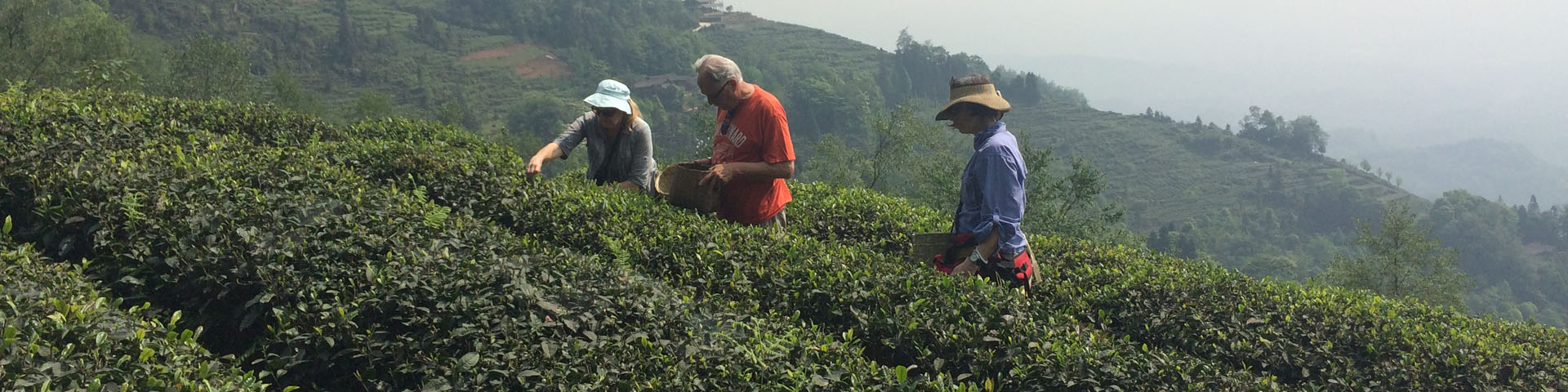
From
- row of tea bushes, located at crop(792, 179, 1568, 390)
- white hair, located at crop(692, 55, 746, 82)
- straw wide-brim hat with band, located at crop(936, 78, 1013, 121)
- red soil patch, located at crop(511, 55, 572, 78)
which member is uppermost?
straw wide-brim hat with band, located at crop(936, 78, 1013, 121)

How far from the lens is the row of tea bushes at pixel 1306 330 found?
607cm

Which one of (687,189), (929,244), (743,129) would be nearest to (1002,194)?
(929,244)

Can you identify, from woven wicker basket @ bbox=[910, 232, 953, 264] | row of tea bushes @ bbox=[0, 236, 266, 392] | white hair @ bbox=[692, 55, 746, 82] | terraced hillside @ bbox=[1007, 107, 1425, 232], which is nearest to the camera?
row of tea bushes @ bbox=[0, 236, 266, 392]

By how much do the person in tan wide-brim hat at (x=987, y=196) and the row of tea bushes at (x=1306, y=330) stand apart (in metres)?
0.84

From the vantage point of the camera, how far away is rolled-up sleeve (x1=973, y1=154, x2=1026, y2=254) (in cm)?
514

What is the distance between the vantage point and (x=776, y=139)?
5949 millimetres

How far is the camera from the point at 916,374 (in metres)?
5.32

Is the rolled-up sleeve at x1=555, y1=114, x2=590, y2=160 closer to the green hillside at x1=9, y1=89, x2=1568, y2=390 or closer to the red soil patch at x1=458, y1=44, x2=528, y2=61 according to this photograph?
the green hillside at x1=9, y1=89, x2=1568, y2=390

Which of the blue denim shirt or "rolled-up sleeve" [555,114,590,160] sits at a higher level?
the blue denim shirt

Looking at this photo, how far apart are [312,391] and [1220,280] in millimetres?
6496

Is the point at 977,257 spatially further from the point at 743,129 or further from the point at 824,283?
the point at 743,129

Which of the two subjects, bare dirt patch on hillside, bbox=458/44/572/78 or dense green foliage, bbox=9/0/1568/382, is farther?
bare dirt patch on hillside, bbox=458/44/572/78

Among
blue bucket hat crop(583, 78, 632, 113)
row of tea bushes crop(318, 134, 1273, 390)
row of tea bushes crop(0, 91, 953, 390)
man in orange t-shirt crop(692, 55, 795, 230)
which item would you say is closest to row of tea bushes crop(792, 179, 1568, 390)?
row of tea bushes crop(318, 134, 1273, 390)

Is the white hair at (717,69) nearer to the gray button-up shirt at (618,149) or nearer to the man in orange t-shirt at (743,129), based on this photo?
the man in orange t-shirt at (743,129)
